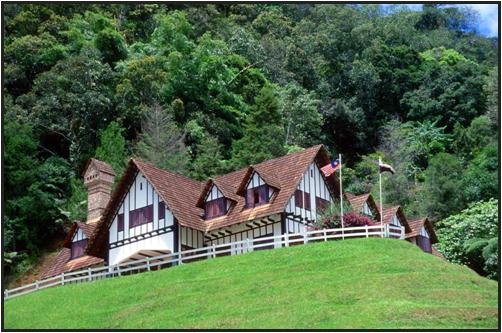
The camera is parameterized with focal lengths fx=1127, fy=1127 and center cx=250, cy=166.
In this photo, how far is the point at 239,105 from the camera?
88625 mm

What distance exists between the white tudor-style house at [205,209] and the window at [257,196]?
0.15ft

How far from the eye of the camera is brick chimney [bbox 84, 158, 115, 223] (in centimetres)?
5716

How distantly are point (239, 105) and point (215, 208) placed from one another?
38.1 m

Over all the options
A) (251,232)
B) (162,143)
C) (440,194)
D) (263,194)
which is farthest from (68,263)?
(440,194)

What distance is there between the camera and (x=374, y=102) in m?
102

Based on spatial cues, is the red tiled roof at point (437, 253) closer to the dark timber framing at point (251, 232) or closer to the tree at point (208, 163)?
the dark timber framing at point (251, 232)

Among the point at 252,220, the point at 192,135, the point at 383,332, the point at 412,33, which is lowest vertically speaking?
the point at 383,332

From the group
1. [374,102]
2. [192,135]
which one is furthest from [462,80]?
[192,135]

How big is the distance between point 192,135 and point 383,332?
159 ft

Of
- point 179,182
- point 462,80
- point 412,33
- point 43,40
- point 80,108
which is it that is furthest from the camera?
point 412,33

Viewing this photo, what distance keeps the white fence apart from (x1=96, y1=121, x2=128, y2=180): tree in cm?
1978

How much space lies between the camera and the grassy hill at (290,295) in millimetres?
36094

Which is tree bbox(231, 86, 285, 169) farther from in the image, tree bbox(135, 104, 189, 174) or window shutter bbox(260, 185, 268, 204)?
window shutter bbox(260, 185, 268, 204)

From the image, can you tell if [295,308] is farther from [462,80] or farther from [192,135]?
[462,80]
